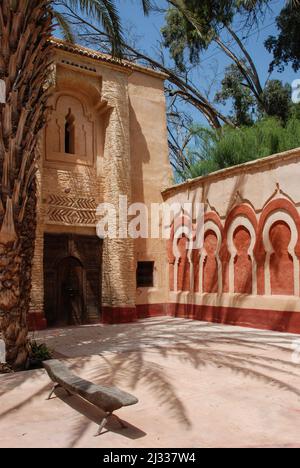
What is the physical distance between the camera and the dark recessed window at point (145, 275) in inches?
564

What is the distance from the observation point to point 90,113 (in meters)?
13.9

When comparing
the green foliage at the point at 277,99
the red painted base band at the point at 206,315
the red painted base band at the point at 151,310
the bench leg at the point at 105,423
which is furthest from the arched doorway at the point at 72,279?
the green foliage at the point at 277,99

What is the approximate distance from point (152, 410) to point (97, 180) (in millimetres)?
9616

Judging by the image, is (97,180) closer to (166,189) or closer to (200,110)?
(166,189)

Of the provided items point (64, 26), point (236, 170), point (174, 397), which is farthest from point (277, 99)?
point (174, 397)

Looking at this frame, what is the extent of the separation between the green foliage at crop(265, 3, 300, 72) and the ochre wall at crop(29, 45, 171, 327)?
774 cm

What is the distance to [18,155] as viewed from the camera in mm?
7055

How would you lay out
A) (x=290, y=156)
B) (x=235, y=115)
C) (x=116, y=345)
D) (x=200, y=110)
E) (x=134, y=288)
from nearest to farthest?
(x=116, y=345) → (x=290, y=156) → (x=134, y=288) → (x=235, y=115) → (x=200, y=110)

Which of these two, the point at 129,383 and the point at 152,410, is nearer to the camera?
the point at 152,410

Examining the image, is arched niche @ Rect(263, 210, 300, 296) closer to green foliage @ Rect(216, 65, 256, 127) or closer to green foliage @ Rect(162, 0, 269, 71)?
green foliage @ Rect(162, 0, 269, 71)

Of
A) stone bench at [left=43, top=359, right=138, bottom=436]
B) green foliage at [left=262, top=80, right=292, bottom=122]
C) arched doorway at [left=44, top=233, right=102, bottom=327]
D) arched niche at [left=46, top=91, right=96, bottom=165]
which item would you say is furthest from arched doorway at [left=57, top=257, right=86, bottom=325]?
green foliage at [left=262, top=80, right=292, bottom=122]

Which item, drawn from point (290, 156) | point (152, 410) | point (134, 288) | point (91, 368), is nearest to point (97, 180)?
point (134, 288)

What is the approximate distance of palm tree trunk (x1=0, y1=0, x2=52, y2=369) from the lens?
6.83m

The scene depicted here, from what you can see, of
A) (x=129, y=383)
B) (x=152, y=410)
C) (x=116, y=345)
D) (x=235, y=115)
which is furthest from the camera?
(x=235, y=115)
